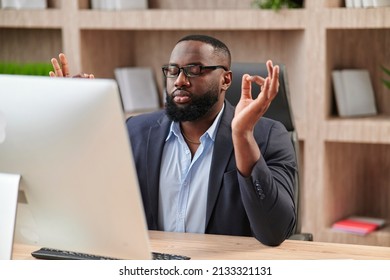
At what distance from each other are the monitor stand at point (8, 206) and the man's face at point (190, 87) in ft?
2.56

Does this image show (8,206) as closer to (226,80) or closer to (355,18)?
(226,80)

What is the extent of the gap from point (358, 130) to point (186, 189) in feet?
5.30

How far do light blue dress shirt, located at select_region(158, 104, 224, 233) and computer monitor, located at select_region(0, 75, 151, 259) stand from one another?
0.73 metres

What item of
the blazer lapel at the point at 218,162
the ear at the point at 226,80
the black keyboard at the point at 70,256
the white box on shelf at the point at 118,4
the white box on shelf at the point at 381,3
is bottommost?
the black keyboard at the point at 70,256

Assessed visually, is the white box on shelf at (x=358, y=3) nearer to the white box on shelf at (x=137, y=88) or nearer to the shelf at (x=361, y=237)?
the shelf at (x=361, y=237)

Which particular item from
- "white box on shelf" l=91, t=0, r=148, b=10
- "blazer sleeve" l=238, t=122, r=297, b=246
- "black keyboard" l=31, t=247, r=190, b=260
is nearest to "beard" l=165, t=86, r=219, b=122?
"blazer sleeve" l=238, t=122, r=297, b=246

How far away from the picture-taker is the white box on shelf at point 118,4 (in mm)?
4102

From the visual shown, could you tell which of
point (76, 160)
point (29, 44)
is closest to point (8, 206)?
point (76, 160)

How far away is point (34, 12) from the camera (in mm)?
4215

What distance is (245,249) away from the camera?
2.04m

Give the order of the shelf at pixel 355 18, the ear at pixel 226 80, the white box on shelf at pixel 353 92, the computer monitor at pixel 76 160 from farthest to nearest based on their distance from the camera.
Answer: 1. the white box on shelf at pixel 353 92
2. the shelf at pixel 355 18
3. the ear at pixel 226 80
4. the computer monitor at pixel 76 160

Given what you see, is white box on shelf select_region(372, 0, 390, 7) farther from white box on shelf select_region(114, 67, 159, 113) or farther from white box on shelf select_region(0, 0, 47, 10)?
white box on shelf select_region(0, 0, 47, 10)

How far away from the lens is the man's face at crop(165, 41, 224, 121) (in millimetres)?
2299

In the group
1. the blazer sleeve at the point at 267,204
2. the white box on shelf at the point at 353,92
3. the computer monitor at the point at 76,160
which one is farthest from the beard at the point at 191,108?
the white box on shelf at the point at 353,92
